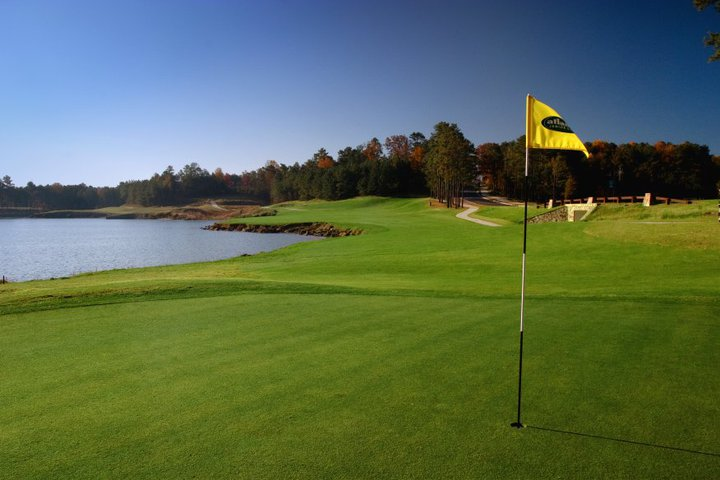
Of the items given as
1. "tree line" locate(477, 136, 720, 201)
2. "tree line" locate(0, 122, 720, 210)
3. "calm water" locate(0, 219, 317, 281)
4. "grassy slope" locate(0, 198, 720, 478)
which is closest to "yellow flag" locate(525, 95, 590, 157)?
"grassy slope" locate(0, 198, 720, 478)

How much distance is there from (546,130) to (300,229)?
59294 mm

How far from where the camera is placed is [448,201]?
78.2 meters

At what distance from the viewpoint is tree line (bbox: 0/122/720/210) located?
79.0 m

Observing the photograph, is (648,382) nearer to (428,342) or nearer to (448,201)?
(428,342)

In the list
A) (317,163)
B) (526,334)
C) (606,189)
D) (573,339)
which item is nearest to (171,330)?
(526,334)

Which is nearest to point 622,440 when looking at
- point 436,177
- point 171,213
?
point 436,177

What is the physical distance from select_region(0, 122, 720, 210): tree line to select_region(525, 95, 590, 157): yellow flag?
2500 inches

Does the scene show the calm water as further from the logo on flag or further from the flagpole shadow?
the flagpole shadow

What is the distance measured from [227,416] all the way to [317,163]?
154003 mm

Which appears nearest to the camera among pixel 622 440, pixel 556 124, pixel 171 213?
pixel 622 440

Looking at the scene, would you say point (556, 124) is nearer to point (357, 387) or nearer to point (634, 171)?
point (357, 387)

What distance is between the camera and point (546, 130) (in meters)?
5.69

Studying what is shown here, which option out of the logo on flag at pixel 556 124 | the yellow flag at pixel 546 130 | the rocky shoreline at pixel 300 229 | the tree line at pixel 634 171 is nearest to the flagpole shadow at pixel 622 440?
the yellow flag at pixel 546 130

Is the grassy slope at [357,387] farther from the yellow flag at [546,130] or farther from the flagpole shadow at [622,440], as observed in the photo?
the yellow flag at [546,130]
